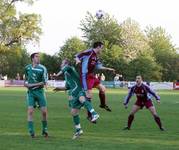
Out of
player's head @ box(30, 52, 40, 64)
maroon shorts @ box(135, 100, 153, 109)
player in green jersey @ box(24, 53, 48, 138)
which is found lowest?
maroon shorts @ box(135, 100, 153, 109)

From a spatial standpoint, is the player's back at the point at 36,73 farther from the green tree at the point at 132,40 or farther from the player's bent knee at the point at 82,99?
the green tree at the point at 132,40

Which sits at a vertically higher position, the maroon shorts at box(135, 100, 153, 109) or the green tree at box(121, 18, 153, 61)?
the green tree at box(121, 18, 153, 61)

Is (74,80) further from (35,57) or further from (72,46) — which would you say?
(72,46)

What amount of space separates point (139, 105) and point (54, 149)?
700 cm

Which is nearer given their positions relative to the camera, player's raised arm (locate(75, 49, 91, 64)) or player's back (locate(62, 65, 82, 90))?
player's raised arm (locate(75, 49, 91, 64))

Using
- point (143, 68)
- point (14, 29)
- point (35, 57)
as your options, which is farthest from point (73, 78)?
point (143, 68)

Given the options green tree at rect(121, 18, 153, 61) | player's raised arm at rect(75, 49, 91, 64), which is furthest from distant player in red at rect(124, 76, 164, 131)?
green tree at rect(121, 18, 153, 61)

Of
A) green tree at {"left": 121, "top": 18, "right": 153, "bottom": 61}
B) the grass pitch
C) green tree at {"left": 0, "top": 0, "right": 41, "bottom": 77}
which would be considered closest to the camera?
the grass pitch

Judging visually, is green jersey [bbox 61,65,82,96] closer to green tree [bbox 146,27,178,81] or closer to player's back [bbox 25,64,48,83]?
player's back [bbox 25,64,48,83]

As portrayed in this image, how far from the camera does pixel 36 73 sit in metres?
15.6

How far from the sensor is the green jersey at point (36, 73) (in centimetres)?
1555

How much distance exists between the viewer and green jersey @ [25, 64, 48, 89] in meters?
15.6

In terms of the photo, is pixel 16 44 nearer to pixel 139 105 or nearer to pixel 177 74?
pixel 177 74

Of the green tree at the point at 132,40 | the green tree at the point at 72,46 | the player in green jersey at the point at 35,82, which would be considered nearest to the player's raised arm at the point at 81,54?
the player in green jersey at the point at 35,82
